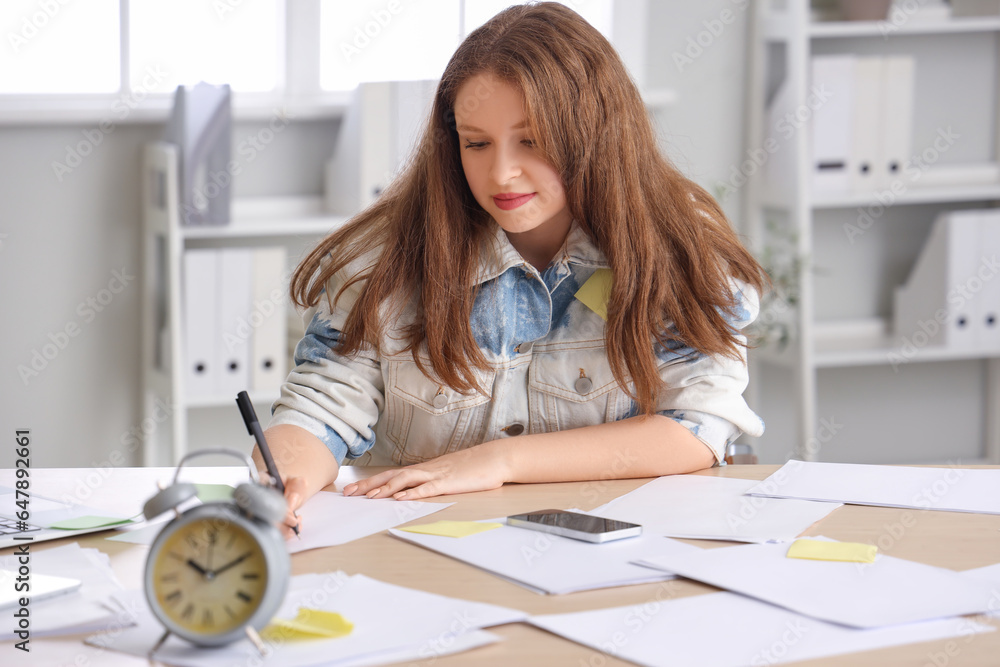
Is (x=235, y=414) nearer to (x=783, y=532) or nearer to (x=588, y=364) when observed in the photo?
(x=588, y=364)

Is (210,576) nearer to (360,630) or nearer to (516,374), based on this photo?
(360,630)

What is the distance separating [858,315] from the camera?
3088 mm

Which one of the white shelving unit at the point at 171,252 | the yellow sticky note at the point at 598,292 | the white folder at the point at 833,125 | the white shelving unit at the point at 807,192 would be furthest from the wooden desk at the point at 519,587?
the white folder at the point at 833,125

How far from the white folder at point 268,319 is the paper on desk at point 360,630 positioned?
5.43 ft

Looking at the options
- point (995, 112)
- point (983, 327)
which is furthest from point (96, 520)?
point (995, 112)

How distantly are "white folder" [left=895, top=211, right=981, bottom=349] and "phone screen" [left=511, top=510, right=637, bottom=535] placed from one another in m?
2.11

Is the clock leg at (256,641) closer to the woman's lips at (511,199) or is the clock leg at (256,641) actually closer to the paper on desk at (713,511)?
the paper on desk at (713,511)

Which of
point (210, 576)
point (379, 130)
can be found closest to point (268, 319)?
point (379, 130)

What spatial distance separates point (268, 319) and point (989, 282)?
1.90 metres

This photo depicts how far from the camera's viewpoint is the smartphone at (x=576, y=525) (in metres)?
1.00

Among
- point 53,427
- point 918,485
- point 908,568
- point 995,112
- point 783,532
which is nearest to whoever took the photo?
point 908,568

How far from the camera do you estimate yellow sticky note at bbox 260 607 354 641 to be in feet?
2.49

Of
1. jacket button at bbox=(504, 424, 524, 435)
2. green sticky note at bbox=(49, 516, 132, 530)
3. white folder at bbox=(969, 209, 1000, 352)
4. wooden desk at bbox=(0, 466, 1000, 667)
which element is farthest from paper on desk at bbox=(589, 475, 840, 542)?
white folder at bbox=(969, 209, 1000, 352)

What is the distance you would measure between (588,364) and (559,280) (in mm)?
121
